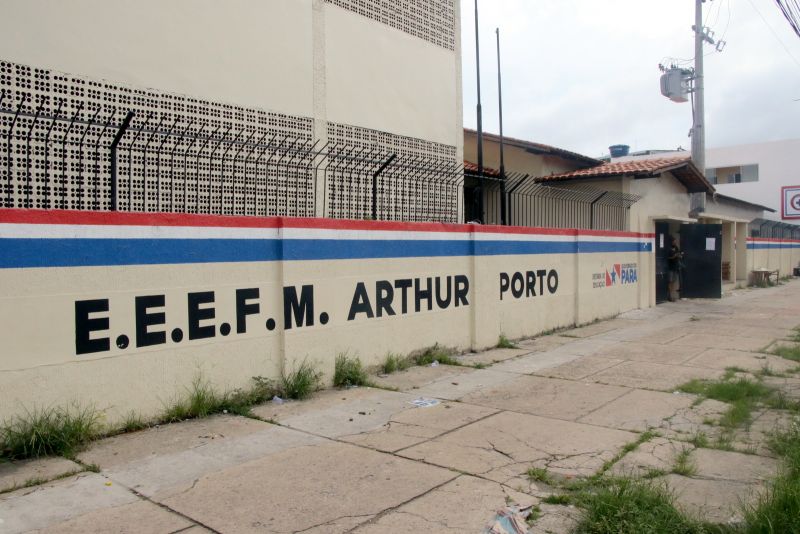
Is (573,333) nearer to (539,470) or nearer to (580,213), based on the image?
(580,213)

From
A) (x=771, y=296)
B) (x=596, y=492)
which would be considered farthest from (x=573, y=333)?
(x=771, y=296)

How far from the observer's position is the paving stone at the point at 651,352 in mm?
9520

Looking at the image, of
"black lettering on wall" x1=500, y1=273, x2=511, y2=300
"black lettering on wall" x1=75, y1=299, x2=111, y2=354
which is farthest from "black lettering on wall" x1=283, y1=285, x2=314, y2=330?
"black lettering on wall" x1=500, y1=273, x2=511, y2=300

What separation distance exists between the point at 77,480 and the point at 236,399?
6.83ft

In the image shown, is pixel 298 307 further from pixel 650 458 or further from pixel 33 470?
pixel 650 458

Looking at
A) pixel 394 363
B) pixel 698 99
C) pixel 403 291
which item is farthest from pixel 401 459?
pixel 698 99

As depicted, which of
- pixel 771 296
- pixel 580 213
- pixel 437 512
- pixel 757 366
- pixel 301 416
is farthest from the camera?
pixel 771 296

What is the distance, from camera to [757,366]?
889cm

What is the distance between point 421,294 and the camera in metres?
9.10

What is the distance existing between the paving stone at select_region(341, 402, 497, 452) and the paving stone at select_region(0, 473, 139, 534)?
1.93 meters

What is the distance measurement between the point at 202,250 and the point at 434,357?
3991 mm

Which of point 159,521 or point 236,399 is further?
point 236,399

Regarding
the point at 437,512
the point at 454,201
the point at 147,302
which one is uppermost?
the point at 454,201

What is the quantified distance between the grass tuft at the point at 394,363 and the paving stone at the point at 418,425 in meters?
1.64
